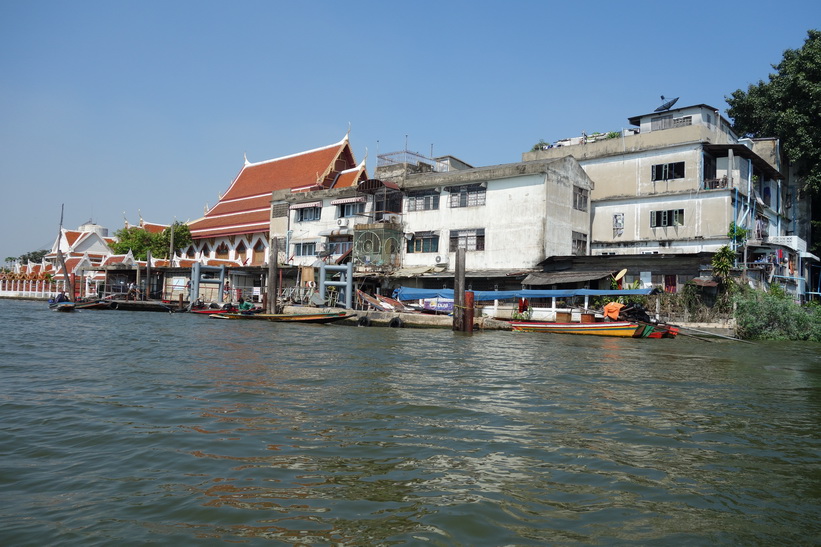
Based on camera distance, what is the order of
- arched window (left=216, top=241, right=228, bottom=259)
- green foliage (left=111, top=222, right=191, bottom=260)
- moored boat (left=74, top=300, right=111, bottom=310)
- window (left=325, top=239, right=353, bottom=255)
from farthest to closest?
arched window (left=216, top=241, right=228, bottom=259) → green foliage (left=111, top=222, right=191, bottom=260) → window (left=325, top=239, right=353, bottom=255) → moored boat (left=74, top=300, right=111, bottom=310)

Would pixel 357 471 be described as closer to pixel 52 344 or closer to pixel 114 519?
pixel 114 519

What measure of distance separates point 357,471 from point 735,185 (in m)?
28.2

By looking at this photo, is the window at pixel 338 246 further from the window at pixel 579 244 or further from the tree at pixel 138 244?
the tree at pixel 138 244

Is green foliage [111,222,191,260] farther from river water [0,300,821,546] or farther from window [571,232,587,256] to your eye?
river water [0,300,821,546]

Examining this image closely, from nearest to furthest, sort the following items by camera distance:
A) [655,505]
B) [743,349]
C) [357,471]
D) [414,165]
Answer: [655,505], [357,471], [743,349], [414,165]

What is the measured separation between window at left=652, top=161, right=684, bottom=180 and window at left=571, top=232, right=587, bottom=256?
4.41m

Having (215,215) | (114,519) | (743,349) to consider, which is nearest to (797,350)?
(743,349)

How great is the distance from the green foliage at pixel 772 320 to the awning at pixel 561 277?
537cm

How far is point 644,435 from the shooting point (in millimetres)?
7309

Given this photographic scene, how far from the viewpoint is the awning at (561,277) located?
26.3 metres

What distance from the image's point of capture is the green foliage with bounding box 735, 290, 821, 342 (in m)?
23.5

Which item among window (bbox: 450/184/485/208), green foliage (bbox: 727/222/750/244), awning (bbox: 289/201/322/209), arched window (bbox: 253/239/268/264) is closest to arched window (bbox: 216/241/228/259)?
arched window (bbox: 253/239/268/264)

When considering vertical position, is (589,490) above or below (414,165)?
below

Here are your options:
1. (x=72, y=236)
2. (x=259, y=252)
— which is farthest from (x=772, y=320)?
(x=72, y=236)
